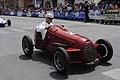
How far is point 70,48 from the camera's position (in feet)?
26.9

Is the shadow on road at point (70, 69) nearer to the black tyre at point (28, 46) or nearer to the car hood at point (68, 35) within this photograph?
the black tyre at point (28, 46)

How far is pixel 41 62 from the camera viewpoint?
9.26 m

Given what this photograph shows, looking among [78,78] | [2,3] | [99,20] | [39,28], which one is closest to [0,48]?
[39,28]

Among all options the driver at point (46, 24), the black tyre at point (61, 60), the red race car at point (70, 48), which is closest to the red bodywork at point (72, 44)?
the red race car at point (70, 48)

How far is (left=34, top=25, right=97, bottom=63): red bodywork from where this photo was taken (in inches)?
313

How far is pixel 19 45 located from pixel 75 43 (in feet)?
16.2

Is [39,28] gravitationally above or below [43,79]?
above

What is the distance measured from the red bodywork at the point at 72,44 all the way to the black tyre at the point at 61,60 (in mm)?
264

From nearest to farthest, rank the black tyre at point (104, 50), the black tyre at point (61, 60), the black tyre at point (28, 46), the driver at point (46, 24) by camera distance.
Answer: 1. the black tyre at point (61, 60)
2. the black tyre at point (104, 50)
3. the driver at point (46, 24)
4. the black tyre at point (28, 46)

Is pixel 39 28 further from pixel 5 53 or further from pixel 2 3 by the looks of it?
pixel 2 3

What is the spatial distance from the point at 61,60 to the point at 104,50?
1.61 meters

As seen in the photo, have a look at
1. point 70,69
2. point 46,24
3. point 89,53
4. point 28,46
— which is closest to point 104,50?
point 89,53

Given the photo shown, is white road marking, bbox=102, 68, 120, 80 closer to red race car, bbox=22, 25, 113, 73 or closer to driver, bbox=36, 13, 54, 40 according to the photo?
red race car, bbox=22, 25, 113, 73

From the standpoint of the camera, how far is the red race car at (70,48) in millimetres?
7816
